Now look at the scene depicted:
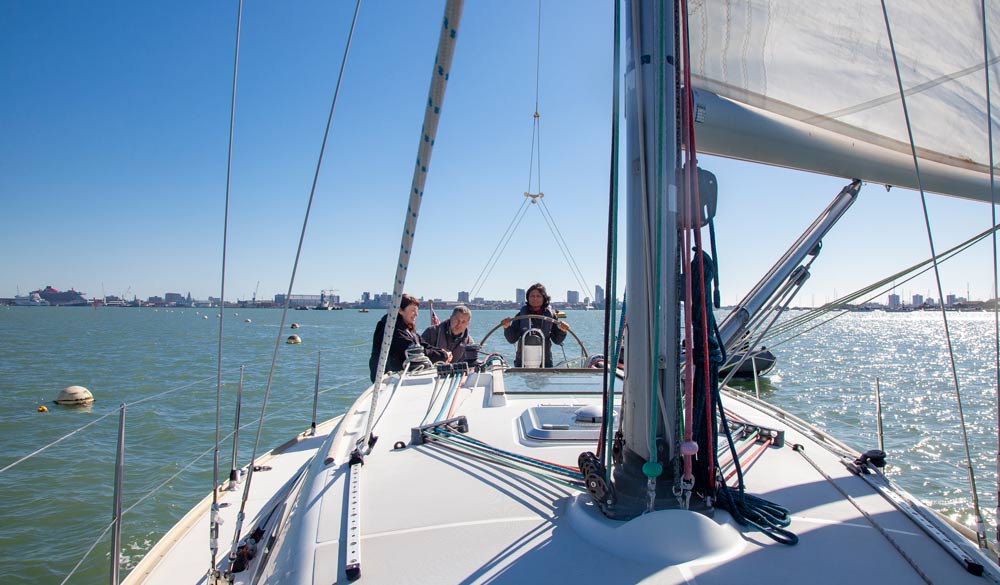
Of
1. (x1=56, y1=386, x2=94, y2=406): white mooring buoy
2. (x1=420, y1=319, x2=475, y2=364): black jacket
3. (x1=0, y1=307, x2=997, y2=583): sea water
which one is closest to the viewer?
(x1=0, y1=307, x2=997, y2=583): sea water

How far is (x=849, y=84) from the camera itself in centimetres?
290

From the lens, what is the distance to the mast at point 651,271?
1891 mm

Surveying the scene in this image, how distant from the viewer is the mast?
189 cm

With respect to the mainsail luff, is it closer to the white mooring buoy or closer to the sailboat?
the sailboat

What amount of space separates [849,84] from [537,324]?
184 inches

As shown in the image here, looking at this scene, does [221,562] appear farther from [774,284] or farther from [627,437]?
[774,284]

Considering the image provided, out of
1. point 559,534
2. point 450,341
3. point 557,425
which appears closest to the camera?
point 559,534

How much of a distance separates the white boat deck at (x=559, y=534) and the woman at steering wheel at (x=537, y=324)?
4100 millimetres

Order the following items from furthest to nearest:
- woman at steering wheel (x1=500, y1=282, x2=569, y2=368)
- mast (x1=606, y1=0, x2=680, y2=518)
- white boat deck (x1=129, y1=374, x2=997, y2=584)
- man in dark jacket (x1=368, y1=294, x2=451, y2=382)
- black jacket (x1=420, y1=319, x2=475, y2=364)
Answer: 1. black jacket (x1=420, y1=319, x2=475, y2=364)
2. woman at steering wheel (x1=500, y1=282, x2=569, y2=368)
3. man in dark jacket (x1=368, y1=294, x2=451, y2=382)
4. mast (x1=606, y1=0, x2=680, y2=518)
5. white boat deck (x1=129, y1=374, x2=997, y2=584)

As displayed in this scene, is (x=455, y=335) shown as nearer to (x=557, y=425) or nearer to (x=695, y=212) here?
(x=557, y=425)

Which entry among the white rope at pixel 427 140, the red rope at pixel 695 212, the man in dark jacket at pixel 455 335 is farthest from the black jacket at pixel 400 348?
the red rope at pixel 695 212

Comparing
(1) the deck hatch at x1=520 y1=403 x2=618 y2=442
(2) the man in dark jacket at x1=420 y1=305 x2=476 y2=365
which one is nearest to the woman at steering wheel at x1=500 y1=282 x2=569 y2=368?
(2) the man in dark jacket at x1=420 y1=305 x2=476 y2=365

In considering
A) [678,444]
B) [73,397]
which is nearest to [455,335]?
[678,444]

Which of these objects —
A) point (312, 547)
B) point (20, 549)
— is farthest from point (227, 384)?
point (312, 547)
